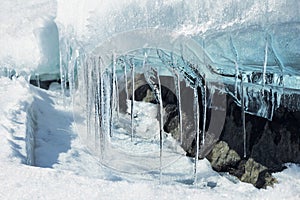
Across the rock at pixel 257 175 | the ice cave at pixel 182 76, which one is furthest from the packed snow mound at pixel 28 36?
the rock at pixel 257 175

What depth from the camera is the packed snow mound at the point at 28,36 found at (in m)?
6.07

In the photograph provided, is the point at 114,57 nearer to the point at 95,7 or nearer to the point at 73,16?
the point at 95,7

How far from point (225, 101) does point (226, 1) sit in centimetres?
238

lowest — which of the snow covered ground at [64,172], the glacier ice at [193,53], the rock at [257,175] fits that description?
the rock at [257,175]

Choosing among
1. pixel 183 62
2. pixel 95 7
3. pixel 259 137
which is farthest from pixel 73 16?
pixel 259 137

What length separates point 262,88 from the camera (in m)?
4.51

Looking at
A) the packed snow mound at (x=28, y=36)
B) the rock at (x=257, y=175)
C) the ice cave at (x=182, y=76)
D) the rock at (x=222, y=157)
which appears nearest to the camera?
the ice cave at (x=182, y=76)

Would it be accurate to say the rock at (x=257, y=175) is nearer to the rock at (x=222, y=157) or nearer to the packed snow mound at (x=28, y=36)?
the rock at (x=222, y=157)

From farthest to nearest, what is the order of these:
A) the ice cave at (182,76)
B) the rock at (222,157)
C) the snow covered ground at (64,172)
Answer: the rock at (222,157)
the ice cave at (182,76)
the snow covered ground at (64,172)

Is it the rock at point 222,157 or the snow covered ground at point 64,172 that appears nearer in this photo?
the snow covered ground at point 64,172

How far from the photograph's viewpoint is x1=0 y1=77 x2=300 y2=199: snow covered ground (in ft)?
8.64

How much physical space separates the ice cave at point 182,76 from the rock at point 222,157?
0.05 ft

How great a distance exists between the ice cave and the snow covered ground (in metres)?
0.18

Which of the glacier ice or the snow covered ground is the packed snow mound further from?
the glacier ice
